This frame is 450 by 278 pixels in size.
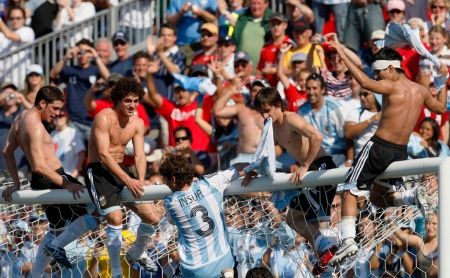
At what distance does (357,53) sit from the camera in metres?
16.8

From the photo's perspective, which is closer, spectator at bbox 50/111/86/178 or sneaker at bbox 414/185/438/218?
sneaker at bbox 414/185/438/218

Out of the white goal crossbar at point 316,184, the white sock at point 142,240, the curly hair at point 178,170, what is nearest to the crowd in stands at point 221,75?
the white sock at point 142,240

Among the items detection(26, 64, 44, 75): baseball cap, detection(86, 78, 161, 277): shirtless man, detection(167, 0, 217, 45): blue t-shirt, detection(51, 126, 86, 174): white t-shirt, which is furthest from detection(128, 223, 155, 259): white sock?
detection(167, 0, 217, 45): blue t-shirt

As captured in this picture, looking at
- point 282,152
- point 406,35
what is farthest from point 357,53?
point 406,35

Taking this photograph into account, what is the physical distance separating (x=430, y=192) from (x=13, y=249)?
4495mm

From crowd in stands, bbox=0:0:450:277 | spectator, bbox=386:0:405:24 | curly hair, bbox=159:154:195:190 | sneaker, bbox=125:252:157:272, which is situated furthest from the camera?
spectator, bbox=386:0:405:24

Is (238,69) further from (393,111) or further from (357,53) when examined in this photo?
(393,111)

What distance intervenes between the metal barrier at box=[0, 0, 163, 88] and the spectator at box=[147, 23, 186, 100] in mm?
1240

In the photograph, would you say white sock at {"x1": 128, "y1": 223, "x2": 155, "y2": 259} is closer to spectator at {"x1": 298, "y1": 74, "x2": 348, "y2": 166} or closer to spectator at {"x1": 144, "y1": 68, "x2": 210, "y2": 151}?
spectator at {"x1": 298, "y1": 74, "x2": 348, "y2": 166}

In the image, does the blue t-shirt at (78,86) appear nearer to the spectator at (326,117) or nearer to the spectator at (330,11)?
the spectator at (330,11)

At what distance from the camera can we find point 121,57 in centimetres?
1823

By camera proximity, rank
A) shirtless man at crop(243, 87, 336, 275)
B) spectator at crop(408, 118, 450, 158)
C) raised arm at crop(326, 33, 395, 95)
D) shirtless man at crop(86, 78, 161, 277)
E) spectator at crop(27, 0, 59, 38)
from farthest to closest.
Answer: spectator at crop(27, 0, 59, 38) < spectator at crop(408, 118, 450, 158) < shirtless man at crop(86, 78, 161, 277) < shirtless man at crop(243, 87, 336, 275) < raised arm at crop(326, 33, 395, 95)

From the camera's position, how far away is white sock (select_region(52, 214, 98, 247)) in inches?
508

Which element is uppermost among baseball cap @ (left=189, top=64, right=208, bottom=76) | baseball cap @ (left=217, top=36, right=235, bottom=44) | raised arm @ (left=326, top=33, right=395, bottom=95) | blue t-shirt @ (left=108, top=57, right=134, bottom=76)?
raised arm @ (left=326, top=33, right=395, bottom=95)
